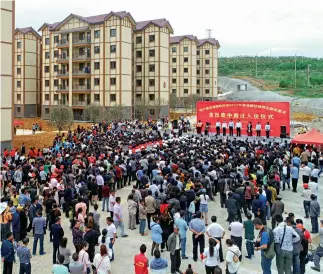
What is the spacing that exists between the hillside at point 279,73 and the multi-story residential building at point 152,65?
3055 cm

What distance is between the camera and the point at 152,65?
171ft

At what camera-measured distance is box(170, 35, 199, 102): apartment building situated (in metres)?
63.9

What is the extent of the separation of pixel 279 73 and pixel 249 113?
82.0 m

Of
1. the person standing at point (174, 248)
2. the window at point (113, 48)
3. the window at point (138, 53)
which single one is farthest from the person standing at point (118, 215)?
the window at point (138, 53)

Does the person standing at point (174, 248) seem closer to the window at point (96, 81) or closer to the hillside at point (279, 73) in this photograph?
the window at point (96, 81)

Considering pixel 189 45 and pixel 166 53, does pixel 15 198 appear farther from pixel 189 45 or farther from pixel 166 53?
pixel 189 45

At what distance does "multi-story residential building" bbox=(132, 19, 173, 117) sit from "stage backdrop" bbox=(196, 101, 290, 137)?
19542mm

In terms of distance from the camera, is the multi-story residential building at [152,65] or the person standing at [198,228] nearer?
the person standing at [198,228]

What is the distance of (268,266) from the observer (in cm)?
814

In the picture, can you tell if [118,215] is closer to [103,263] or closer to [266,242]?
[103,263]

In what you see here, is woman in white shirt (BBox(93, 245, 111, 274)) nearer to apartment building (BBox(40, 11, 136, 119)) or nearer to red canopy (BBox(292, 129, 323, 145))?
red canopy (BBox(292, 129, 323, 145))

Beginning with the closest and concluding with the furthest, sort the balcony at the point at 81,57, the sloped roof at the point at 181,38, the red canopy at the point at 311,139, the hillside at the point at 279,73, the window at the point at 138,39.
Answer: the red canopy at the point at 311,139 → the balcony at the point at 81,57 → the window at the point at 138,39 → the sloped roof at the point at 181,38 → the hillside at the point at 279,73

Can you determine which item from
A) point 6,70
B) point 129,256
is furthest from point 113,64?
point 129,256

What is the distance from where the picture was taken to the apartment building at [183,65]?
210 feet
